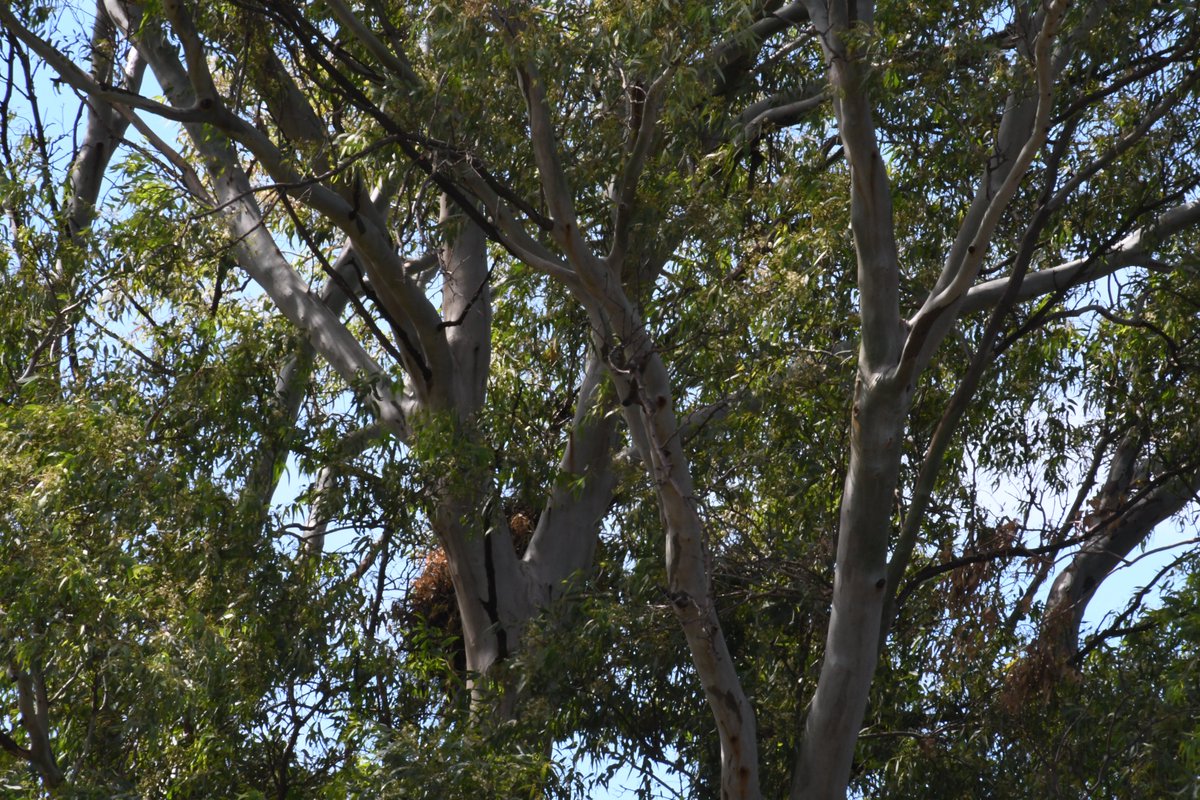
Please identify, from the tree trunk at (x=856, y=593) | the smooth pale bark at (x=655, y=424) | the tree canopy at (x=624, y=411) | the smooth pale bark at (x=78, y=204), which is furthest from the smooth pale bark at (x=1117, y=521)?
the smooth pale bark at (x=78, y=204)

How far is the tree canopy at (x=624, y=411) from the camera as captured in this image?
7.29 meters

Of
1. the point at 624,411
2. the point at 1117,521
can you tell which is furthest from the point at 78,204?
the point at 1117,521

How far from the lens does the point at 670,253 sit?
8312mm

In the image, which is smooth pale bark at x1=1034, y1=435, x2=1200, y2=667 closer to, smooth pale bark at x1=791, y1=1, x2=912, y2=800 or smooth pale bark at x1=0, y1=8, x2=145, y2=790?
smooth pale bark at x1=791, y1=1, x2=912, y2=800

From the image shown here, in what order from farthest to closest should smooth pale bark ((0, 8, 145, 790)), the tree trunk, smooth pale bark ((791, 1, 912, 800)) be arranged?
smooth pale bark ((0, 8, 145, 790)) < the tree trunk < smooth pale bark ((791, 1, 912, 800))

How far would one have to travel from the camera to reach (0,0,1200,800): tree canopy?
7.29m

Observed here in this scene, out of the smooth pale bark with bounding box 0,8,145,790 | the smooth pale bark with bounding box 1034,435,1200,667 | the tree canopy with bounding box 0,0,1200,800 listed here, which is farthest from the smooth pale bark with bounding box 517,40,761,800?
the smooth pale bark with bounding box 0,8,145,790

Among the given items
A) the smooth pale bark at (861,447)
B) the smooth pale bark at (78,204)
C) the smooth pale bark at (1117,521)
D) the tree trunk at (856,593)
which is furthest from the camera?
the smooth pale bark at (1117,521)

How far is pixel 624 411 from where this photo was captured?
7352mm

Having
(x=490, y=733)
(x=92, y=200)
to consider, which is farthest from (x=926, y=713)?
(x=92, y=200)

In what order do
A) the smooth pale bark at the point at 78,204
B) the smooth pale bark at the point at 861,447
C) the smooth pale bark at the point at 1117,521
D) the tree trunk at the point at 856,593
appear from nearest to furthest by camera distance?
the smooth pale bark at the point at 861,447
the tree trunk at the point at 856,593
the smooth pale bark at the point at 78,204
the smooth pale bark at the point at 1117,521

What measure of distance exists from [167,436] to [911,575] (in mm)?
4658

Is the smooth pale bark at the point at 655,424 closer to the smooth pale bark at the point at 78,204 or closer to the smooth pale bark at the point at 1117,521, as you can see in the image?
the smooth pale bark at the point at 1117,521

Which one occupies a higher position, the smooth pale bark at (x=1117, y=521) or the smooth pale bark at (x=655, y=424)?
the smooth pale bark at (x=1117, y=521)
